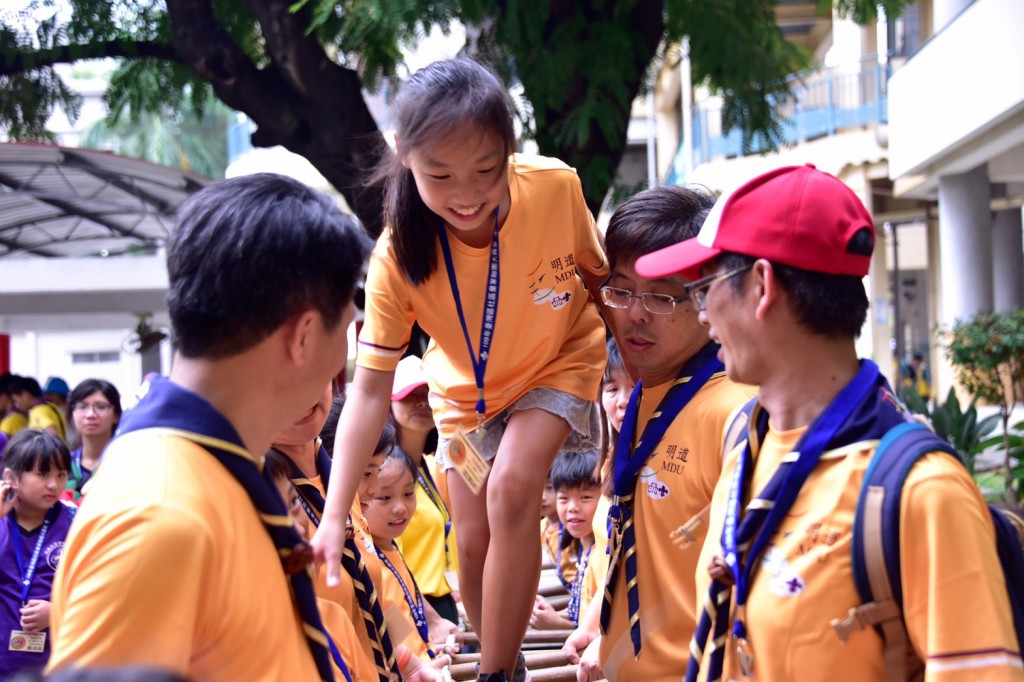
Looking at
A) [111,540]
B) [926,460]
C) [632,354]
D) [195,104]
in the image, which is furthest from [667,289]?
[195,104]

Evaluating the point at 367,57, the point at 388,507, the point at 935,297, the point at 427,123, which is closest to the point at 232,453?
the point at 427,123

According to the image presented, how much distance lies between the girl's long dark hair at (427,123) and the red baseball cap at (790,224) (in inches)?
38.0

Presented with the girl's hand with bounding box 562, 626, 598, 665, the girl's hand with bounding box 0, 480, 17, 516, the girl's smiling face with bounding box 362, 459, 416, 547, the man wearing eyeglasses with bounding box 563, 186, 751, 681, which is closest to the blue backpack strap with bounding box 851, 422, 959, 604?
the man wearing eyeglasses with bounding box 563, 186, 751, 681

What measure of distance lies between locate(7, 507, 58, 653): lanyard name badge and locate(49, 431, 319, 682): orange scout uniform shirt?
13.1 ft

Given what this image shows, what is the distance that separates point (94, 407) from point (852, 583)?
6.69 meters

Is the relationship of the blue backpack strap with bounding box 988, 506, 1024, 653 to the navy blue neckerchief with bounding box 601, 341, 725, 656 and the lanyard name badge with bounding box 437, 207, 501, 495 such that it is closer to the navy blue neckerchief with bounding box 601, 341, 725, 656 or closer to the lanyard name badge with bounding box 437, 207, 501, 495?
the navy blue neckerchief with bounding box 601, 341, 725, 656

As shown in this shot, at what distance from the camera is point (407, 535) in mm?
5312

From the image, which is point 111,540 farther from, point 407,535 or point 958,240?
point 958,240

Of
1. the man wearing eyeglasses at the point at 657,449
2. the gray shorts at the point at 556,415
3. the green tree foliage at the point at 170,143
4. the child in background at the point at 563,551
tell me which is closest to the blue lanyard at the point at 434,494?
the child in background at the point at 563,551

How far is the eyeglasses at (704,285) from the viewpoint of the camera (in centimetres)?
222

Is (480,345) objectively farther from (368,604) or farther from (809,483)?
(809,483)

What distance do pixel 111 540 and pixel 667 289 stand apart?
2.02 metres

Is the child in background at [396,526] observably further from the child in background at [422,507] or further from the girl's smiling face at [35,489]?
the girl's smiling face at [35,489]

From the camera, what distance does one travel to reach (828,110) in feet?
66.1
